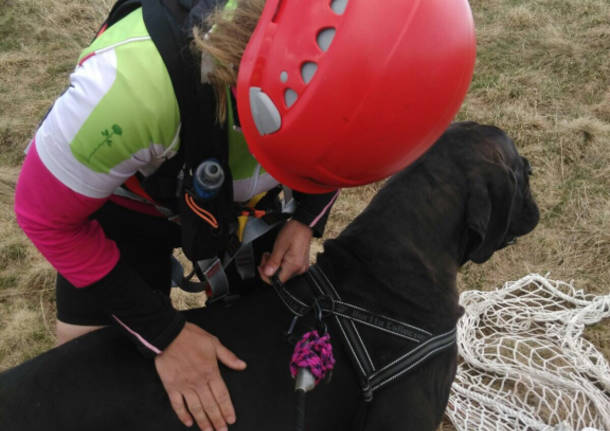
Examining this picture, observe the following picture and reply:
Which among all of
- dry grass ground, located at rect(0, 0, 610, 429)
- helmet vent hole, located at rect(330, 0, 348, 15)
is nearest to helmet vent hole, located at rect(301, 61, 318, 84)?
helmet vent hole, located at rect(330, 0, 348, 15)

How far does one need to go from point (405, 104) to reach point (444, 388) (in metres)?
1.23

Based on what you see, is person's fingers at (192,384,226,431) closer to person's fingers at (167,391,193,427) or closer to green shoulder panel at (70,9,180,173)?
person's fingers at (167,391,193,427)

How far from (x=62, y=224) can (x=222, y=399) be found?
702 mm

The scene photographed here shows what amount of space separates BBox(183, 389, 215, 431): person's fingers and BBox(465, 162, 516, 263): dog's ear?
1098mm

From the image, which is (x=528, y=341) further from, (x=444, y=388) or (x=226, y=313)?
(x=226, y=313)

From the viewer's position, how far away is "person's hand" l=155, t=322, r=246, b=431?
1.63 meters

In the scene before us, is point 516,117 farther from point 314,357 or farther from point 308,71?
point 308,71

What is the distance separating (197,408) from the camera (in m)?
1.65

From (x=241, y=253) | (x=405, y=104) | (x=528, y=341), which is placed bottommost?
(x=528, y=341)

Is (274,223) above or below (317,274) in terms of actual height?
above

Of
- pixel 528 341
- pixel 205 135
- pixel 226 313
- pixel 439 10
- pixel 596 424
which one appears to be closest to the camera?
pixel 439 10

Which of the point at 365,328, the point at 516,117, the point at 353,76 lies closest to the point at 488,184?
the point at 365,328

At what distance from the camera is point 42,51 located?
5.32 m

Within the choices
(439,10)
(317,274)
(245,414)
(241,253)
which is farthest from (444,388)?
(439,10)
